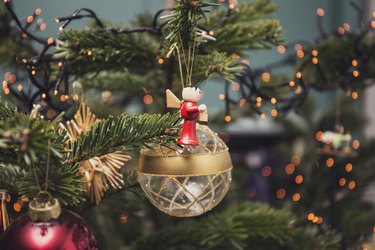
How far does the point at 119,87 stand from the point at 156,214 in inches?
8.7

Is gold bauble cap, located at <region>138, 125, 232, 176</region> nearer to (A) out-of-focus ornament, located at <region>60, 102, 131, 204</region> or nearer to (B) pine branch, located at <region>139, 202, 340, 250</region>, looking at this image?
(A) out-of-focus ornament, located at <region>60, 102, 131, 204</region>

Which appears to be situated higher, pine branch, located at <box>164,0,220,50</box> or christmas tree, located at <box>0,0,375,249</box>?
pine branch, located at <box>164,0,220,50</box>

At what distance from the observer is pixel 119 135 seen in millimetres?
441

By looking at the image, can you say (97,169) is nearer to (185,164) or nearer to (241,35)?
(185,164)

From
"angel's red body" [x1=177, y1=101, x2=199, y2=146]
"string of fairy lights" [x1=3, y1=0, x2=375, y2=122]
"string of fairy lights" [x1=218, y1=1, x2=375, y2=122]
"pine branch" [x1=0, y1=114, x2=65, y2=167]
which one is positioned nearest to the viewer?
"pine branch" [x1=0, y1=114, x2=65, y2=167]

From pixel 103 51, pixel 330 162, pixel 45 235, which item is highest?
pixel 103 51

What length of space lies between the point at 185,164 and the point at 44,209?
0.44ft

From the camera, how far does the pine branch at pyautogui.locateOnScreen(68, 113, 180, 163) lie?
0.44 meters

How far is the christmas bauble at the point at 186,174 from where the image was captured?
1.58 feet

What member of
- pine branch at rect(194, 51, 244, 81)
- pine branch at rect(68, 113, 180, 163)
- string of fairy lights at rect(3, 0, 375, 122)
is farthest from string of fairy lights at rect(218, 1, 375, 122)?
pine branch at rect(68, 113, 180, 163)

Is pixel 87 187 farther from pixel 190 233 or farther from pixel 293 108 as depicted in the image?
pixel 293 108

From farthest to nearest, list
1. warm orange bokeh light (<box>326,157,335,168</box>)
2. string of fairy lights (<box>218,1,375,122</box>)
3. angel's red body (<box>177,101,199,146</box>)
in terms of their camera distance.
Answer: warm orange bokeh light (<box>326,157,335,168</box>) < string of fairy lights (<box>218,1,375,122</box>) < angel's red body (<box>177,101,199,146</box>)

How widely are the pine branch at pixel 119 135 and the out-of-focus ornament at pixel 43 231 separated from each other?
5 cm

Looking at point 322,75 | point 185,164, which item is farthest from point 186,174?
point 322,75
